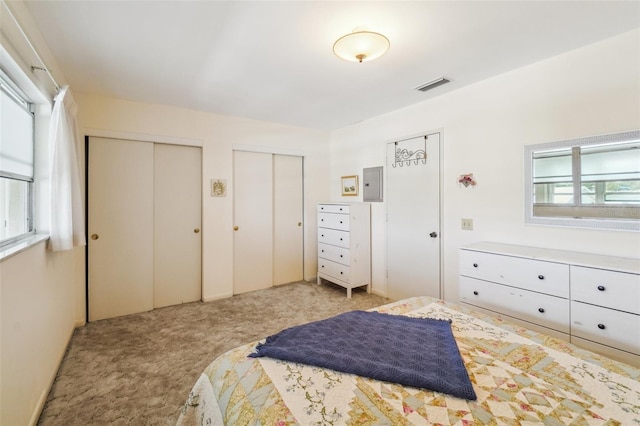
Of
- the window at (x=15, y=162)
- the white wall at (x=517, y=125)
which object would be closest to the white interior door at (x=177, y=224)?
the window at (x=15, y=162)

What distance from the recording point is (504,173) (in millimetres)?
2586

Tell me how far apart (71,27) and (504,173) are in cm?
345

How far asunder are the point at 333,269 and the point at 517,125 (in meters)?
2.62

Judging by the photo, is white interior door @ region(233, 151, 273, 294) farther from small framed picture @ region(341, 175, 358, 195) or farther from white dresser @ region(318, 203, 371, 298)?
small framed picture @ region(341, 175, 358, 195)

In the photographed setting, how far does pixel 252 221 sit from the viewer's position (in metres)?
4.01

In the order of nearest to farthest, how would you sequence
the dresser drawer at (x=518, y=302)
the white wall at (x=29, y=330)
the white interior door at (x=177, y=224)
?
the white wall at (x=29, y=330) → the dresser drawer at (x=518, y=302) → the white interior door at (x=177, y=224)

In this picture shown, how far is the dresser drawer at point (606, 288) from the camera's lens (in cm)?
163

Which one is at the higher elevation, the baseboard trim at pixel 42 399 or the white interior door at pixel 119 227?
the white interior door at pixel 119 227

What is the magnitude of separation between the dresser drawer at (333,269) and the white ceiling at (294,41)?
212cm

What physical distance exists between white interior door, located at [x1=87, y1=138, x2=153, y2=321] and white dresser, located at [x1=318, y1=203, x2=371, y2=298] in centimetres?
219

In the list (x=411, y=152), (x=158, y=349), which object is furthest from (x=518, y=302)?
(x=158, y=349)

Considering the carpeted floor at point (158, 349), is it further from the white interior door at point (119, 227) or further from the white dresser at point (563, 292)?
the white dresser at point (563, 292)

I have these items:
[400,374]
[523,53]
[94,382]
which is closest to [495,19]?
[523,53]

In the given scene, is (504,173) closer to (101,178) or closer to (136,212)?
(136,212)
